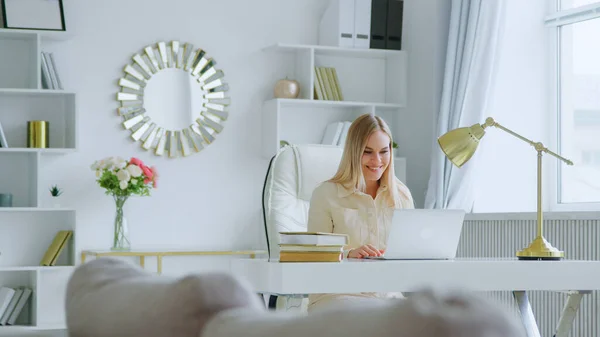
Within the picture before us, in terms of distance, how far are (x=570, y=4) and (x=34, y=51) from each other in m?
2.77

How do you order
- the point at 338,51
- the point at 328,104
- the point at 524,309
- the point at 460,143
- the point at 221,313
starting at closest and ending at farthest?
the point at 221,313 → the point at 524,309 → the point at 460,143 → the point at 328,104 → the point at 338,51

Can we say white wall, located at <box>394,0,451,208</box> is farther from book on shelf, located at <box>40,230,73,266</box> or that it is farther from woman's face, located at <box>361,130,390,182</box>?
book on shelf, located at <box>40,230,73,266</box>

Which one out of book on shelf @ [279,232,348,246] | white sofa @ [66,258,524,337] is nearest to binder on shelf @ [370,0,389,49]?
book on shelf @ [279,232,348,246]

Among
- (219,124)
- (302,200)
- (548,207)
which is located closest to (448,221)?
(302,200)

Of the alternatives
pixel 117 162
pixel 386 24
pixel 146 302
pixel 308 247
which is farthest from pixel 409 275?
pixel 386 24

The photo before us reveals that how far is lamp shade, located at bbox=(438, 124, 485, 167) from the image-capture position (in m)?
2.92

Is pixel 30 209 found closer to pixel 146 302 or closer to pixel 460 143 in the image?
pixel 460 143

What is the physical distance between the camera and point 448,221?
2625 mm

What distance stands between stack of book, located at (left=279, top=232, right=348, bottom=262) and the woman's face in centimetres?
93

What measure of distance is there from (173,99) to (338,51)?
3.30 feet

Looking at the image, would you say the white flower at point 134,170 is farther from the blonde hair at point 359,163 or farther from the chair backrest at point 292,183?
the blonde hair at point 359,163

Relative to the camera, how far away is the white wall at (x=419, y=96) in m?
5.34

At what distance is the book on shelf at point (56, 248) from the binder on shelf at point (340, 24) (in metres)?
1.84

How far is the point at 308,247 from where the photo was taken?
2373 millimetres
